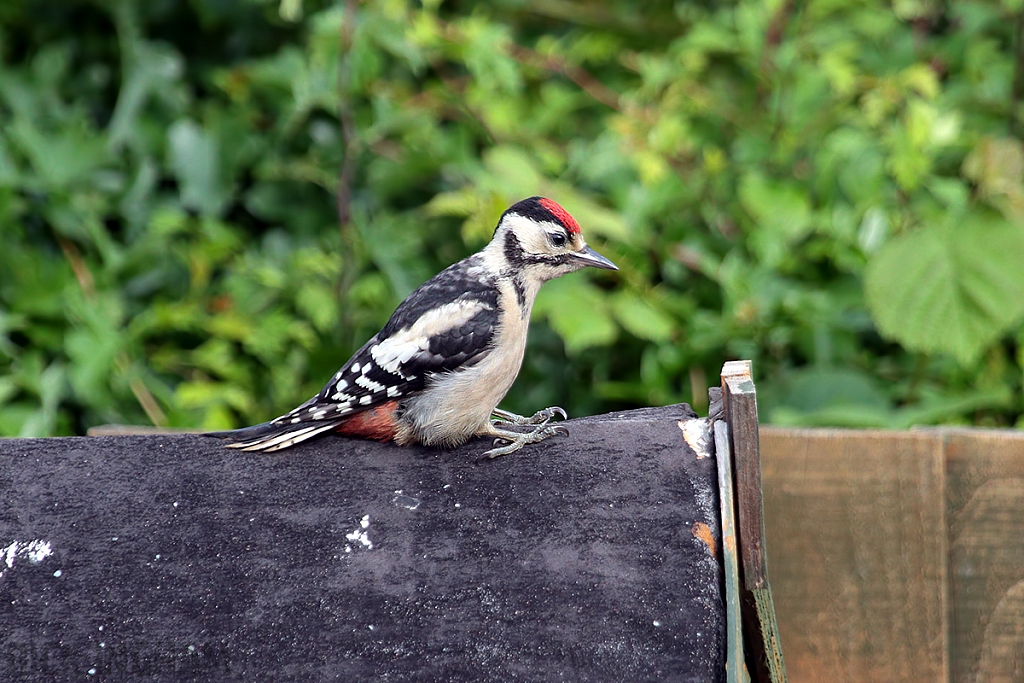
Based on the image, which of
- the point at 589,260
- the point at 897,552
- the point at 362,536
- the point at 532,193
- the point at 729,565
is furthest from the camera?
the point at 532,193

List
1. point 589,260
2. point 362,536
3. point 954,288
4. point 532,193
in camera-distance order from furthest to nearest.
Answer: point 532,193 → point 954,288 → point 589,260 → point 362,536

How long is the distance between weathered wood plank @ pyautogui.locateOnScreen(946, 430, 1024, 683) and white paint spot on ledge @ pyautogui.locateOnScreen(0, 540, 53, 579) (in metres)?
1.76

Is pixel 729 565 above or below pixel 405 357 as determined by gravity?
below

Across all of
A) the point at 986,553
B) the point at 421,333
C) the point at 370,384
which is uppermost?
the point at 421,333

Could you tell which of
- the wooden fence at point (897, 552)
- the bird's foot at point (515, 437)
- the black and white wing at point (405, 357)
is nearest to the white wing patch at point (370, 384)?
the black and white wing at point (405, 357)

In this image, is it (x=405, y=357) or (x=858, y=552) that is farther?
(x=858, y=552)

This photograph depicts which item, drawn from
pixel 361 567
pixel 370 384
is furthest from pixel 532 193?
pixel 361 567

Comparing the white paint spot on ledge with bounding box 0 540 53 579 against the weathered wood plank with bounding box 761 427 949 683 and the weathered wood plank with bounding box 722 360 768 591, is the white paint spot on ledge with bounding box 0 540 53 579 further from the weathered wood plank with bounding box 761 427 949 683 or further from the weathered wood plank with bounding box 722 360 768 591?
the weathered wood plank with bounding box 761 427 949 683

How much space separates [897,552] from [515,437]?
2.87 feet

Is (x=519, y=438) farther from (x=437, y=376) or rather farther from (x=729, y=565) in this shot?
(x=729, y=565)

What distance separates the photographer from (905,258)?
304cm

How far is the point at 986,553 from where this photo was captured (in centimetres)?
218

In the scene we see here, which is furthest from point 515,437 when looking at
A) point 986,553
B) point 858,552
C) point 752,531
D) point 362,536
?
point 986,553

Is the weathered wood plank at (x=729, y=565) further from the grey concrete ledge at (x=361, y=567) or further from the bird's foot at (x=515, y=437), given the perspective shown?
the bird's foot at (x=515, y=437)
